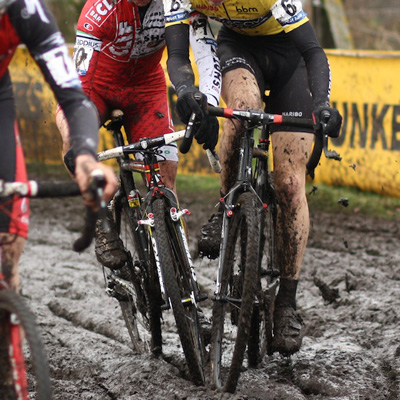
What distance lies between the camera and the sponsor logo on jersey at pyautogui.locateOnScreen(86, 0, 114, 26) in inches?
195

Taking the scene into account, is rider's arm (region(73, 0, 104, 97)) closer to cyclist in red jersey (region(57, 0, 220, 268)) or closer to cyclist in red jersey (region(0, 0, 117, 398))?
cyclist in red jersey (region(57, 0, 220, 268))

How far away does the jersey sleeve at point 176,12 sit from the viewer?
4770 millimetres

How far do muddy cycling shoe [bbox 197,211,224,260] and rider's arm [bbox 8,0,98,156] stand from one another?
1.89 metres

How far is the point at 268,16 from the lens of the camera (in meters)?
4.86

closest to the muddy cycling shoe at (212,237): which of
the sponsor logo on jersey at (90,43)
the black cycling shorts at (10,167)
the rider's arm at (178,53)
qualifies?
the rider's arm at (178,53)

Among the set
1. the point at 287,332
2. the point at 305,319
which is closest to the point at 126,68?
the point at 287,332

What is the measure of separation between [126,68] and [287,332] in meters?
2.05

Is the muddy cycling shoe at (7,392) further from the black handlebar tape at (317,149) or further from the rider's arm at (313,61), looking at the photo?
the rider's arm at (313,61)

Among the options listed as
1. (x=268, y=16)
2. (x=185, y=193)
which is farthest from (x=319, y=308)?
(x=185, y=193)

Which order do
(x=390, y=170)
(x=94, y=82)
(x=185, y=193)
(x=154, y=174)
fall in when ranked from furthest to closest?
(x=185, y=193) → (x=390, y=170) → (x=94, y=82) → (x=154, y=174)

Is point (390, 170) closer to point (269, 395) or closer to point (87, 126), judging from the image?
point (269, 395)

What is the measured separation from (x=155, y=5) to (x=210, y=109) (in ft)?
3.71

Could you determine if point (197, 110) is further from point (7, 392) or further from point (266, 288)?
point (7, 392)

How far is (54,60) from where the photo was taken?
10.2ft
